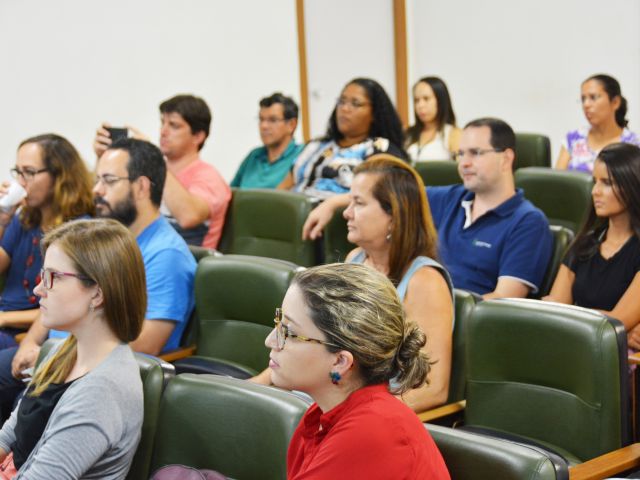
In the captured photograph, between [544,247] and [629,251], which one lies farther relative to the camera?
[544,247]

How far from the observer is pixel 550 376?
234 cm

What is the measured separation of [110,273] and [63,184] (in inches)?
60.0

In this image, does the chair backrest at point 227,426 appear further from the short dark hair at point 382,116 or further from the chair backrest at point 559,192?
the short dark hair at point 382,116

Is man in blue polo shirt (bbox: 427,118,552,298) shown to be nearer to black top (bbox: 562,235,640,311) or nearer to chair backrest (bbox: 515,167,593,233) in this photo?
black top (bbox: 562,235,640,311)

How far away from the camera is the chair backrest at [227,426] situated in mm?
1952

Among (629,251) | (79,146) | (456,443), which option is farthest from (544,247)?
(79,146)

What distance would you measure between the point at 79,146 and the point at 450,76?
9.99 ft

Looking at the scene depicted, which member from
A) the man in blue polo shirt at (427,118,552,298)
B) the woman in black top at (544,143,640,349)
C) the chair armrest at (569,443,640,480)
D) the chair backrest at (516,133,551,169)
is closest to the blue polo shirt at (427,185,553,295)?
the man in blue polo shirt at (427,118,552,298)

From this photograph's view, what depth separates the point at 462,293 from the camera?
2.70 m

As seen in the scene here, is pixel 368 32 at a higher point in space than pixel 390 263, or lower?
higher

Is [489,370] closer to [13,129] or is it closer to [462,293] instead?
[462,293]

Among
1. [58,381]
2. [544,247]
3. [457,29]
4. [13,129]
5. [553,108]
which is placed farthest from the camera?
[457,29]

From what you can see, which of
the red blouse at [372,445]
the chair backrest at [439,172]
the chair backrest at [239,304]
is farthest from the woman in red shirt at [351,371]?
the chair backrest at [439,172]

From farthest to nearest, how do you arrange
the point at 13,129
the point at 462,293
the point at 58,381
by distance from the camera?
1. the point at 13,129
2. the point at 462,293
3. the point at 58,381
